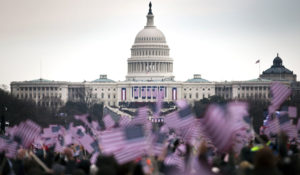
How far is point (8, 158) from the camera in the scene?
3136 cm

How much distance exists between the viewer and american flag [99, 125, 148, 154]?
23.5 meters

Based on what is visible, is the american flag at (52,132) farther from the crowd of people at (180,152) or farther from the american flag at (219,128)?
the american flag at (219,128)

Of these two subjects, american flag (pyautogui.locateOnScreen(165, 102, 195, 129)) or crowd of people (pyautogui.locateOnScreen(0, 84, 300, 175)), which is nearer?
crowd of people (pyautogui.locateOnScreen(0, 84, 300, 175))

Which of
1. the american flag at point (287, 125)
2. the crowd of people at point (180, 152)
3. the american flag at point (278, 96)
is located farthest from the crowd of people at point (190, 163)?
the american flag at point (278, 96)

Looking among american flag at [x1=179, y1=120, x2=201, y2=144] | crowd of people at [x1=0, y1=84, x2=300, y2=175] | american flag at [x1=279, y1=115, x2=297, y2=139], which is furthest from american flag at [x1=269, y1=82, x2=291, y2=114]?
american flag at [x1=179, y1=120, x2=201, y2=144]

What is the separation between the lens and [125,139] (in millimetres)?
23703

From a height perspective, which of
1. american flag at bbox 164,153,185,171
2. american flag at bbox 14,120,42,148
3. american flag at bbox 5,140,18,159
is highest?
american flag at bbox 14,120,42,148

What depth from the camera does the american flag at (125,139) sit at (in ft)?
77.2

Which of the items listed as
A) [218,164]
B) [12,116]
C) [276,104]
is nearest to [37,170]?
[218,164]

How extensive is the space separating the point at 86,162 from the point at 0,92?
339ft

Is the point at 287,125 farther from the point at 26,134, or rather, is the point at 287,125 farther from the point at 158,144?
the point at 26,134

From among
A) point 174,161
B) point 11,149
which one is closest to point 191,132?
point 174,161

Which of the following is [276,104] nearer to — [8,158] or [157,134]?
[157,134]

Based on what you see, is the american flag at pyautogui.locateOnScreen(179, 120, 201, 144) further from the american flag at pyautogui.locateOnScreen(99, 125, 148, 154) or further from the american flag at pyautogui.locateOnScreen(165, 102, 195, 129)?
the american flag at pyautogui.locateOnScreen(99, 125, 148, 154)
